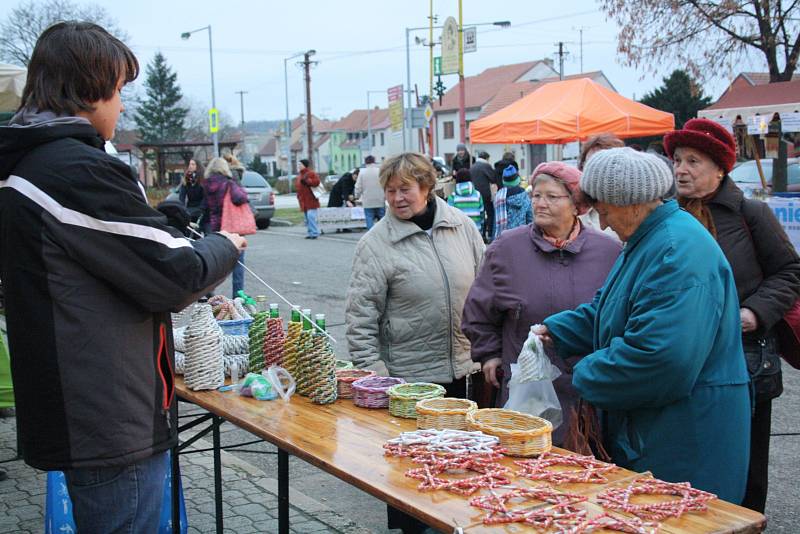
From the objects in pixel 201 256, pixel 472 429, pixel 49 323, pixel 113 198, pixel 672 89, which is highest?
pixel 672 89

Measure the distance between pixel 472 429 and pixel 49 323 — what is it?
1.27 m

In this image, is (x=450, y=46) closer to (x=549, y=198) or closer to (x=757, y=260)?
(x=549, y=198)

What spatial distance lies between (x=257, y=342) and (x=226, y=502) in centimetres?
138

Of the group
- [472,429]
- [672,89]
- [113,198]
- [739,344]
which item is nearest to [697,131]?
[739,344]

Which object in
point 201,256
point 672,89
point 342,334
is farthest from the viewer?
point 672,89

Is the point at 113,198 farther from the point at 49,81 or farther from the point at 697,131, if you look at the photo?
the point at 697,131

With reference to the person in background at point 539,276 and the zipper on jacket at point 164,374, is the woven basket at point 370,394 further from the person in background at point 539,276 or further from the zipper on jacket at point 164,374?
the zipper on jacket at point 164,374

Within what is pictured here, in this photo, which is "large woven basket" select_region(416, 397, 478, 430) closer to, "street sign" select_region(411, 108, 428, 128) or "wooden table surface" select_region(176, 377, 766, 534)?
"wooden table surface" select_region(176, 377, 766, 534)

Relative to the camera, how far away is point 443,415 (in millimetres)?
2648

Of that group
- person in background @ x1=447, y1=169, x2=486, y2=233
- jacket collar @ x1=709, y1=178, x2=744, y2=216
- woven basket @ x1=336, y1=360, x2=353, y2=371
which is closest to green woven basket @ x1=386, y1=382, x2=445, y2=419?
woven basket @ x1=336, y1=360, x2=353, y2=371

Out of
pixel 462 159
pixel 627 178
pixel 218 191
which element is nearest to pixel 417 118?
pixel 462 159

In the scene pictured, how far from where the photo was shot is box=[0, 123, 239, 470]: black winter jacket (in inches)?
79.1

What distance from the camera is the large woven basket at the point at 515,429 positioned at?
241 cm

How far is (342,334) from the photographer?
8.55 metres
